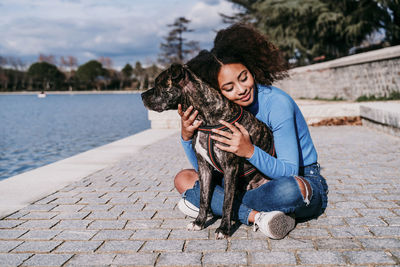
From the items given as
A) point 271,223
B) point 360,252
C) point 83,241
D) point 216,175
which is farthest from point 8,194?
point 360,252

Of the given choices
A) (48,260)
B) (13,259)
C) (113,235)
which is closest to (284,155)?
(113,235)

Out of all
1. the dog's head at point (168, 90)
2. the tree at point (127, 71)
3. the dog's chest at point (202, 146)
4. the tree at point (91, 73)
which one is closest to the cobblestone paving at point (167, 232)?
the dog's chest at point (202, 146)

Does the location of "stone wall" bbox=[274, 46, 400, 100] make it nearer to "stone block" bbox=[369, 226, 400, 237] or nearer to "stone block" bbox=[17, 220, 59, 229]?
"stone block" bbox=[369, 226, 400, 237]

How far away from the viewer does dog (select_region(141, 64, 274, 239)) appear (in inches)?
120

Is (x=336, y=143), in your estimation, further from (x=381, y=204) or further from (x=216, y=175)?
(x=216, y=175)

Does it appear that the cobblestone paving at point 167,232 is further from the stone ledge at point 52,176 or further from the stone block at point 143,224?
the stone ledge at point 52,176

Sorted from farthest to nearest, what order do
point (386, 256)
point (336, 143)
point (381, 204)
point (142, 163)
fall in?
point (336, 143) → point (142, 163) → point (381, 204) → point (386, 256)

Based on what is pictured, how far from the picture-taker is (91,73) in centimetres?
12262

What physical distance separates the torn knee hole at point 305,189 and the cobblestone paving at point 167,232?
0.32 m

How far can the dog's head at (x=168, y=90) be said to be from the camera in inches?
121

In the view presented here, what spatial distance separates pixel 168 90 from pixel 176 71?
23cm

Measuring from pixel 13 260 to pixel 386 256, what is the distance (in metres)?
2.85

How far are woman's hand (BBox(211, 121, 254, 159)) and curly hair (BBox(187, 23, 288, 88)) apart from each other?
1.74 ft

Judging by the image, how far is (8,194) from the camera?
15.9 ft
